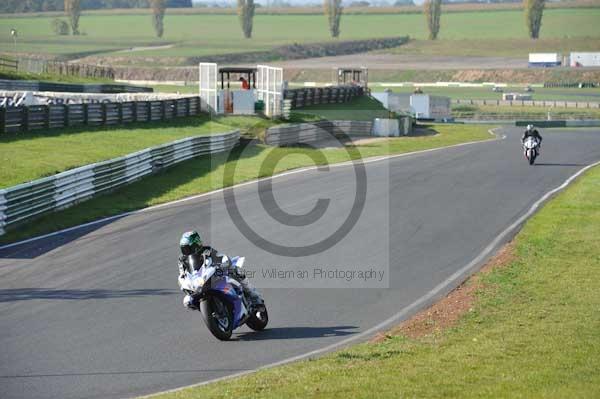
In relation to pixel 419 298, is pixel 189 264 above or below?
above

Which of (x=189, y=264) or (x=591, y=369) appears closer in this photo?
(x=591, y=369)

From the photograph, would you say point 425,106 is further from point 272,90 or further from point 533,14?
point 533,14

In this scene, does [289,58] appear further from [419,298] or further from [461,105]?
[419,298]

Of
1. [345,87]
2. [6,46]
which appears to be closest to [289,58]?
[6,46]

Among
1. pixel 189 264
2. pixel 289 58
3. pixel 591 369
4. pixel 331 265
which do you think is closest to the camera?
pixel 591 369

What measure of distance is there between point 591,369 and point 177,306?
6492 millimetres

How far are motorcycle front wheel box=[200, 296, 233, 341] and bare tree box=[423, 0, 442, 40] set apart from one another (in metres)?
164

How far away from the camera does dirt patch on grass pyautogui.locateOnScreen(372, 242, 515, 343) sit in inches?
539

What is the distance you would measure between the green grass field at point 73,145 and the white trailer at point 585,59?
104390mm

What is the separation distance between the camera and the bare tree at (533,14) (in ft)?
532

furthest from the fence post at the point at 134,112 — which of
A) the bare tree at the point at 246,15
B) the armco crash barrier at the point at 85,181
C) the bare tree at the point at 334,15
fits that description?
the bare tree at the point at 334,15

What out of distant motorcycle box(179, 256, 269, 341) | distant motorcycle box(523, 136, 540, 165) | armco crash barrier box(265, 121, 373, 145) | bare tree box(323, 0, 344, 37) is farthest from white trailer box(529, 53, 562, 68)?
distant motorcycle box(179, 256, 269, 341)

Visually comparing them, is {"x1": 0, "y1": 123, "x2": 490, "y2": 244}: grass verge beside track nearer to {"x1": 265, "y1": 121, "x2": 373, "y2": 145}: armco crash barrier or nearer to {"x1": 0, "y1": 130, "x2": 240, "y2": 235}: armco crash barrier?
{"x1": 0, "y1": 130, "x2": 240, "y2": 235}: armco crash barrier

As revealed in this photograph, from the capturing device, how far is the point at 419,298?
52.9ft
